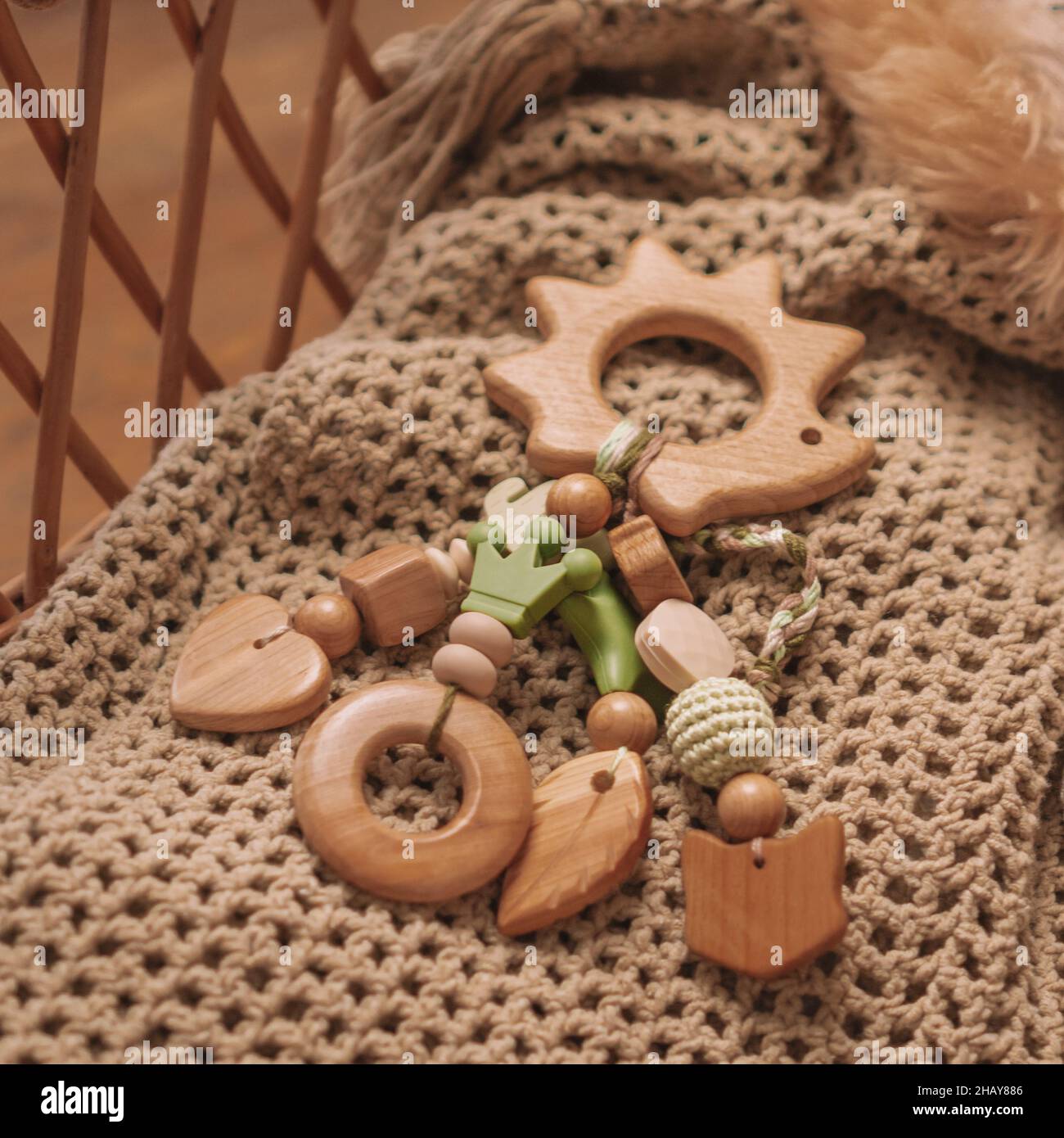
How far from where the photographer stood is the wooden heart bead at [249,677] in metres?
0.61

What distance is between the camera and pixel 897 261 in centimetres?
75

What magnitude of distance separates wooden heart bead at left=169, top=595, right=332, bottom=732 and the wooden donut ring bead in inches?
0.9

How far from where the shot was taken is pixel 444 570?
0.65 metres

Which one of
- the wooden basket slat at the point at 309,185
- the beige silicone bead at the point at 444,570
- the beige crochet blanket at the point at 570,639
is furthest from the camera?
the wooden basket slat at the point at 309,185

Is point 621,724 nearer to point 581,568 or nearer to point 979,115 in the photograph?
point 581,568

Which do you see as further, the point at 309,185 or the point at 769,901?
the point at 309,185

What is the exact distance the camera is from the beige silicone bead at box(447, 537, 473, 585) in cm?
66

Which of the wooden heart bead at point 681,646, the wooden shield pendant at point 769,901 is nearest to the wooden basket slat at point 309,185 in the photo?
the wooden heart bead at point 681,646

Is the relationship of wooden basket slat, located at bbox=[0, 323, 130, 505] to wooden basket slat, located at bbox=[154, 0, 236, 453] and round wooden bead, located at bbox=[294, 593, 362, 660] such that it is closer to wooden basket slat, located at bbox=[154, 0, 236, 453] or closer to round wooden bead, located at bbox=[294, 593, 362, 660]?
wooden basket slat, located at bbox=[154, 0, 236, 453]

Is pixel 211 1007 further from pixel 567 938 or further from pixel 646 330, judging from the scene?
pixel 646 330

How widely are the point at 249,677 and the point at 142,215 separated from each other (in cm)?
80

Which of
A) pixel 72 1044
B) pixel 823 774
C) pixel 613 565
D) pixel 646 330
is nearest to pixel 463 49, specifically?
pixel 646 330

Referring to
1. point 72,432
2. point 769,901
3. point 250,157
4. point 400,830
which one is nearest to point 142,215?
point 250,157

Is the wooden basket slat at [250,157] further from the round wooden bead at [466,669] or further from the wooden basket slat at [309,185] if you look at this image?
the round wooden bead at [466,669]
